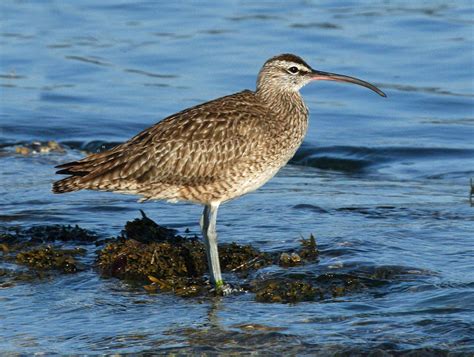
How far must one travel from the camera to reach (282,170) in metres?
13.3

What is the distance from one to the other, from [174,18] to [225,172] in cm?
1207

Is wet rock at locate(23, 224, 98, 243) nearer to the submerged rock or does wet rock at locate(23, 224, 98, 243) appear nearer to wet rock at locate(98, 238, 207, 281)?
the submerged rock

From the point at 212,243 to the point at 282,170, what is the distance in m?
4.36

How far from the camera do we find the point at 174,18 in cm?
2075

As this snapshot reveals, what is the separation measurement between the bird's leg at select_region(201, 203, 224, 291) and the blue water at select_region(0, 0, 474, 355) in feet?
0.69

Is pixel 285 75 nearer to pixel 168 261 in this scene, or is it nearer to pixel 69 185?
pixel 168 261

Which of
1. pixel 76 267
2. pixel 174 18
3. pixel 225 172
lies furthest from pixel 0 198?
pixel 174 18

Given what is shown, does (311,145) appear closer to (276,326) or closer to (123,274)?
(123,274)

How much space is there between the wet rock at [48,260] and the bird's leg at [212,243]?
106 centimetres

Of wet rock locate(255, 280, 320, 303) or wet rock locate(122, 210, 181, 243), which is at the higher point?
wet rock locate(122, 210, 181, 243)

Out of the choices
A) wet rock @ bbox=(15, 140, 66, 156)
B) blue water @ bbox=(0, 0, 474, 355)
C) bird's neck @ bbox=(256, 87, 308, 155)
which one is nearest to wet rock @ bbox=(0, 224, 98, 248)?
blue water @ bbox=(0, 0, 474, 355)

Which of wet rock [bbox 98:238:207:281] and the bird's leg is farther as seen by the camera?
wet rock [bbox 98:238:207:281]

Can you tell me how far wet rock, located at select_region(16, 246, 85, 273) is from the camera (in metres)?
9.27

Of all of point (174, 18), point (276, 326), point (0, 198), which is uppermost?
point (174, 18)
